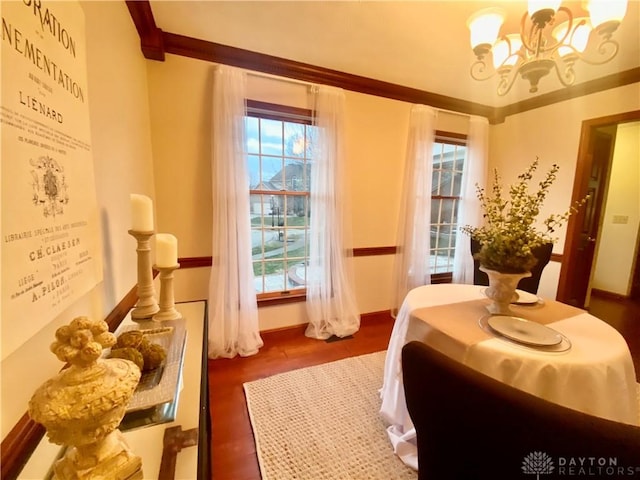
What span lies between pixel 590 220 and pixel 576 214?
64 cm

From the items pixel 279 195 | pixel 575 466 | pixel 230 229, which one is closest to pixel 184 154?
pixel 230 229

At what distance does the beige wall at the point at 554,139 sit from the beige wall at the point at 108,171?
12.9 feet

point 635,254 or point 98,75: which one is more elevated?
point 98,75

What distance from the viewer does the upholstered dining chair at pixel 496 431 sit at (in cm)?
48

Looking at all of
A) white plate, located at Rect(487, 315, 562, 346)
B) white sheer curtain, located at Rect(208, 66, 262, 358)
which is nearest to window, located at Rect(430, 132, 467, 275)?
white plate, located at Rect(487, 315, 562, 346)

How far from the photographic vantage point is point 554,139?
2.97 m

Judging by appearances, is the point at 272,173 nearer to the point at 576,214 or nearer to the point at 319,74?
the point at 319,74

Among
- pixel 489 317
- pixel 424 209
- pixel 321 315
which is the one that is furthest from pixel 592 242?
pixel 321 315

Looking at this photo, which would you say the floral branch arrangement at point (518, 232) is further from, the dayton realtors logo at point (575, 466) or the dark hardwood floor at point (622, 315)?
the dark hardwood floor at point (622, 315)

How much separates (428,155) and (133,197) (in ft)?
9.21

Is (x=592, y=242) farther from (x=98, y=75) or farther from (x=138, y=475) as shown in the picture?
(x=98, y=75)

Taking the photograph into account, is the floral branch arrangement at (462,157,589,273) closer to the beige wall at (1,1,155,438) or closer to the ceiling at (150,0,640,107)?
the ceiling at (150,0,640,107)

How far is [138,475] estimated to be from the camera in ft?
1.77

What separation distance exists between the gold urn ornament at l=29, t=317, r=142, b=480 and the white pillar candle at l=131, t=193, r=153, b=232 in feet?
2.52
